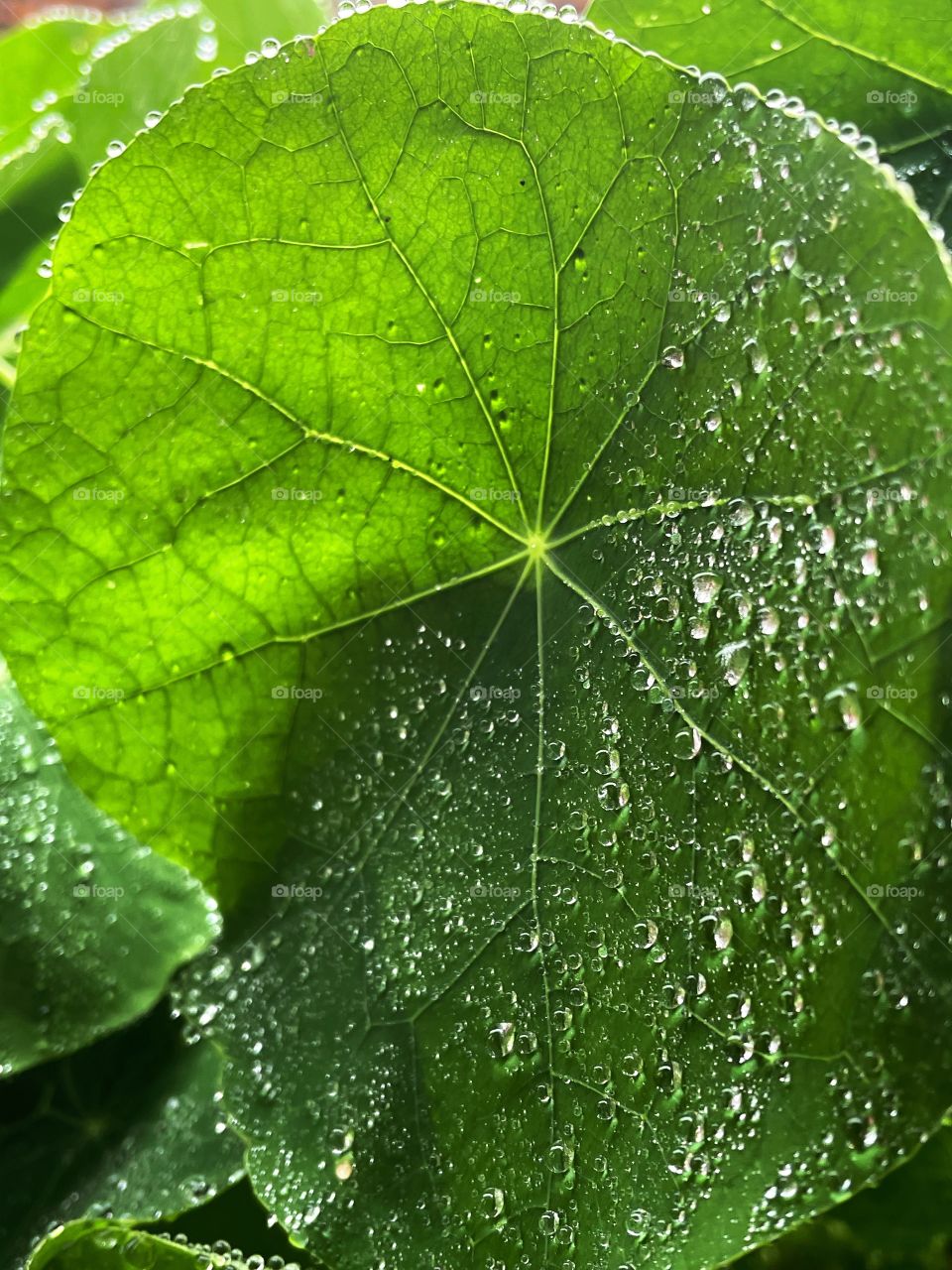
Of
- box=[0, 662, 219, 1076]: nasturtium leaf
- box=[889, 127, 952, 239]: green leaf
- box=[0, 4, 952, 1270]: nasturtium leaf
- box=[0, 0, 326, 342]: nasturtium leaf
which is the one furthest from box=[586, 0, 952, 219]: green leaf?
box=[0, 662, 219, 1076]: nasturtium leaf

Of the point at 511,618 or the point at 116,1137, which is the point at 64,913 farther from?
the point at 511,618

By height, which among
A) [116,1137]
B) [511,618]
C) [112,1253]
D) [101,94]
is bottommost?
[116,1137]

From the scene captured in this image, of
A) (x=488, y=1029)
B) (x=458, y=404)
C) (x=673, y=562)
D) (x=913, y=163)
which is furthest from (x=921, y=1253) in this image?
(x=913, y=163)

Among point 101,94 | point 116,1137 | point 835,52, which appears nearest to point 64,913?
point 116,1137

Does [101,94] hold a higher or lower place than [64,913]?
higher

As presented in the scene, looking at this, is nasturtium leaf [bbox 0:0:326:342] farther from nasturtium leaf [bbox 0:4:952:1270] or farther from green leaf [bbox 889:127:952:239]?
green leaf [bbox 889:127:952:239]

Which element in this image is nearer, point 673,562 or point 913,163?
point 673,562

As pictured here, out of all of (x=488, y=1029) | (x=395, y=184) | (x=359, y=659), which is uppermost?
(x=395, y=184)

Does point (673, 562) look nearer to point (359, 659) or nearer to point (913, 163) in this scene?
point (359, 659)

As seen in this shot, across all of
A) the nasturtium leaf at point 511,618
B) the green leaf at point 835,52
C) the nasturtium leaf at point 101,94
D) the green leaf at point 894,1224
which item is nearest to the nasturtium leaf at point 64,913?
the nasturtium leaf at point 511,618
